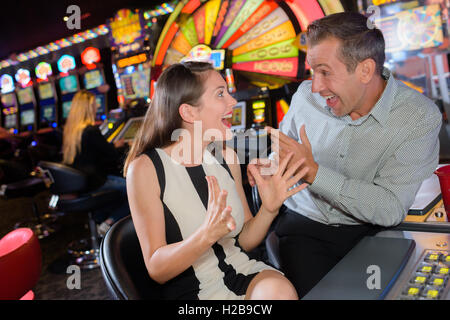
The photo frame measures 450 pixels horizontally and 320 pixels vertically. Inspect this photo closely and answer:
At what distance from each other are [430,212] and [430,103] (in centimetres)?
42

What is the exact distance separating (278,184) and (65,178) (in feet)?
7.62

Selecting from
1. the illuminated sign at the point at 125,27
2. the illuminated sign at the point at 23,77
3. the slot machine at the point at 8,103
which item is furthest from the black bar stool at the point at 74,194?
the illuminated sign at the point at 23,77

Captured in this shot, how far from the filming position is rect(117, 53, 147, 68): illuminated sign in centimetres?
526

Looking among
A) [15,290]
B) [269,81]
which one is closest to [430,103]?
[15,290]

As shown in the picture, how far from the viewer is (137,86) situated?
536 centimetres

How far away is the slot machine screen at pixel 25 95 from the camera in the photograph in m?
8.35

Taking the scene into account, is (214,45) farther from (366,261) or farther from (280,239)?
(366,261)

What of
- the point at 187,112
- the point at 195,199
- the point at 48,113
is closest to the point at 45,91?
the point at 48,113

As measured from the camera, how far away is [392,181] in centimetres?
127

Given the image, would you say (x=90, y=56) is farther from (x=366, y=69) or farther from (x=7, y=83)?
(x=366, y=69)

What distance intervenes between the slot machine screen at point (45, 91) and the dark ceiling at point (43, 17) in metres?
1.07

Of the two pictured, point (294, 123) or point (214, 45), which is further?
point (214, 45)

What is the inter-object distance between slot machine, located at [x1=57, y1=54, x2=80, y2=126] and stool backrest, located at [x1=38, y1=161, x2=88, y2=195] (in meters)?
4.96

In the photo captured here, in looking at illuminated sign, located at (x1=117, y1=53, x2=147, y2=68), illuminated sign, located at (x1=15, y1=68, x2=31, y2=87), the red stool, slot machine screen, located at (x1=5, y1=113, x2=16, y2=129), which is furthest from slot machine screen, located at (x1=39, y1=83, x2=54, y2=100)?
the red stool
